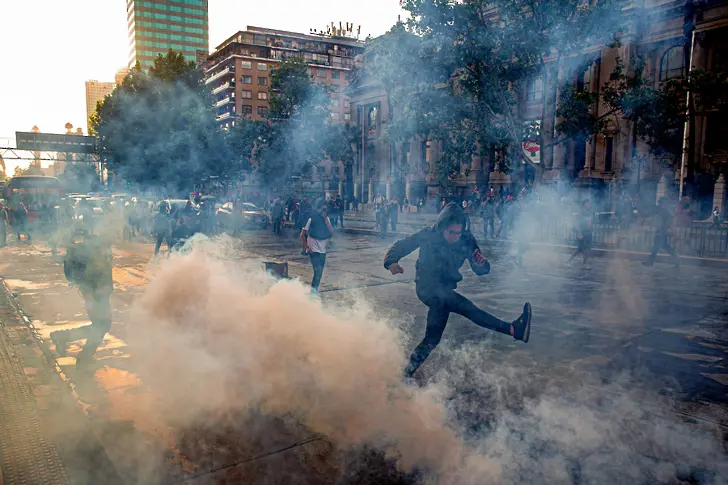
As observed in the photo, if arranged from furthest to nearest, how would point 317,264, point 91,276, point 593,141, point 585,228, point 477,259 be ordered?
point 593,141
point 585,228
point 317,264
point 91,276
point 477,259

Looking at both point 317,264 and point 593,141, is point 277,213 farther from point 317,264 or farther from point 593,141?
point 593,141

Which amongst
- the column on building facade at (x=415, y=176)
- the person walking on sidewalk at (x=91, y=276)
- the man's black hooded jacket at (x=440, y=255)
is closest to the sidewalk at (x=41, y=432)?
the person walking on sidewalk at (x=91, y=276)

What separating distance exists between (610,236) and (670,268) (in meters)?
4.14

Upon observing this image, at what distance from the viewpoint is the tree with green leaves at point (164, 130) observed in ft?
138

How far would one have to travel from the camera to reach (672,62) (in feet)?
102

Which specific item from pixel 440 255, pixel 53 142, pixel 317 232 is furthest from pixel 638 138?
pixel 53 142

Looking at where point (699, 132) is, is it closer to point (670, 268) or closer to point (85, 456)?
point (670, 268)

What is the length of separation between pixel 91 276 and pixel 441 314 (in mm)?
3320

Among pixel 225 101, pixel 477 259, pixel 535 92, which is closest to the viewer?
pixel 477 259

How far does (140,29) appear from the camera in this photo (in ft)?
425

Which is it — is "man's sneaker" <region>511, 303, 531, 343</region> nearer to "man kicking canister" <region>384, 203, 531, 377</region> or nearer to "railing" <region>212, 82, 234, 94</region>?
"man kicking canister" <region>384, 203, 531, 377</region>

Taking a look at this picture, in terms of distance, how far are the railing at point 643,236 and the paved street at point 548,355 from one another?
265 cm

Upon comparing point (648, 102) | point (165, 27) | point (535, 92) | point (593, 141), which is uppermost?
point (165, 27)

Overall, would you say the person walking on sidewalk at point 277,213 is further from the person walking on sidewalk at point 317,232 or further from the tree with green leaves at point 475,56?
the person walking on sidewalk at point 317,232
